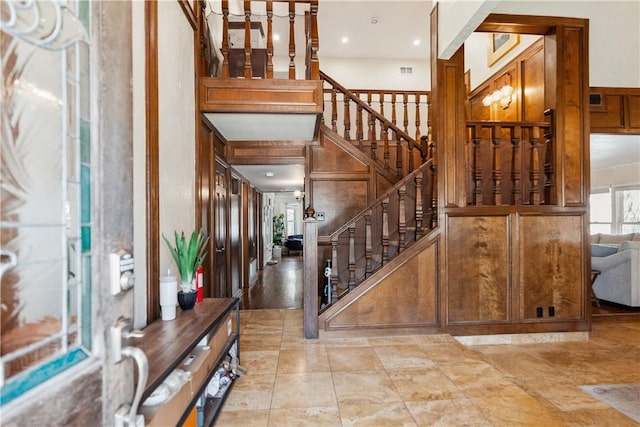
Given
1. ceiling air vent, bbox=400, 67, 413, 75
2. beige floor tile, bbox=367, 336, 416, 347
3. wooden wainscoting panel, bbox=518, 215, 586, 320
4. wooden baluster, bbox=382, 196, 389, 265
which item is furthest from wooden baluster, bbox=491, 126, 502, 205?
ceiling air vent, bbox=400, 67, 413, 75

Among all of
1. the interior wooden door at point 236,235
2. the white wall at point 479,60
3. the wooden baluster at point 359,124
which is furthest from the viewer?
the white wall at point 479,60

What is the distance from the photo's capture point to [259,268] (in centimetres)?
856

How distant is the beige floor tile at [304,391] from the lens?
7.36ft

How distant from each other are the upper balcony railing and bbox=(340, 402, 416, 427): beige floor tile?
9.64 ft

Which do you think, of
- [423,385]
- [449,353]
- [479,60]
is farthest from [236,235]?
[479,60]

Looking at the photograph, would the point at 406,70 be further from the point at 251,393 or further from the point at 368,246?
the point at 251,393

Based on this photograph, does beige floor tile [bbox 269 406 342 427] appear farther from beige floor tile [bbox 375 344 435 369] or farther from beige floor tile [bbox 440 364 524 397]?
beige floor tile [bbox 440 364 524 397]

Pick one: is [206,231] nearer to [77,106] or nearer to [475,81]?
[77,106]

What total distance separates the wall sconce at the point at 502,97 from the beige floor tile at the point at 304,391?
5.00 metres

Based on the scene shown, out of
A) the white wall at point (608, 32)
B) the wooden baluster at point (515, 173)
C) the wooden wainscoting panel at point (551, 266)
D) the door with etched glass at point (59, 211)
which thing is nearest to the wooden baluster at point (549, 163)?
the wooden wainscoting panel at point (551, 266)

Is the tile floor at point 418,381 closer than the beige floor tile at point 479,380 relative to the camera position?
Yes

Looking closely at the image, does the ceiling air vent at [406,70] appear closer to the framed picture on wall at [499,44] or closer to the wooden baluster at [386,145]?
the framed picture on wall at [499,44]

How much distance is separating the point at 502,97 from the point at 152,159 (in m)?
5.43

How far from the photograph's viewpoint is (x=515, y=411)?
7.03 feet
